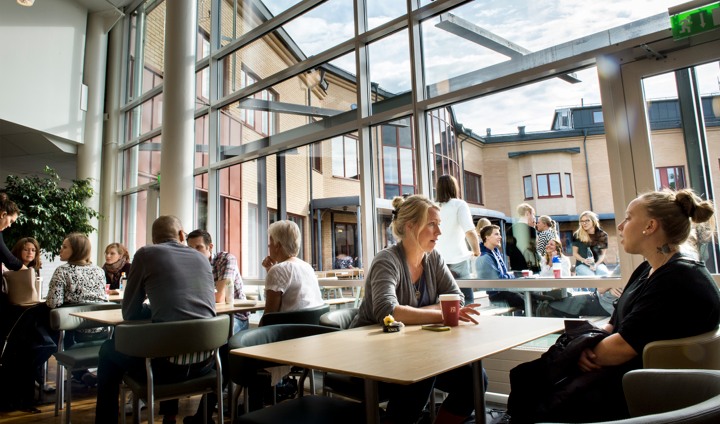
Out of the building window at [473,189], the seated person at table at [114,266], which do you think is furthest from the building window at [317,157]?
the seated person at table at [114,266]

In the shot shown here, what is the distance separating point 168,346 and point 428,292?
1.20 meters

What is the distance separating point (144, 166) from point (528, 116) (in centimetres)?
644

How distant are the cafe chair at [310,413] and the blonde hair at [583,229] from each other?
1955mm

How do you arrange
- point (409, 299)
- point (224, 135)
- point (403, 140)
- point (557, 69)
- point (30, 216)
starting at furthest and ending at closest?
point (30, 216), point (224, 135), point (403, 140), point (557, 69), point (409, 299)

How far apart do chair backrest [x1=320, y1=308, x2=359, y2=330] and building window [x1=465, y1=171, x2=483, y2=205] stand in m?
1.51

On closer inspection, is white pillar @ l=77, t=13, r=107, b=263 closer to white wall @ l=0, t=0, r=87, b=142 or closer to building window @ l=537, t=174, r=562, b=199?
white wall @ l=0, t=0, r=87, b=142

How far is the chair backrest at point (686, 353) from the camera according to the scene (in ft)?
4.54

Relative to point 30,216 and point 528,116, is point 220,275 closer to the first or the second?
point 528,116

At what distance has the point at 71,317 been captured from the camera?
3230mm

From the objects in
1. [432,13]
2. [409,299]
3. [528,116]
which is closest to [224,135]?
[432,13]

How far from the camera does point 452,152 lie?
3.71 m

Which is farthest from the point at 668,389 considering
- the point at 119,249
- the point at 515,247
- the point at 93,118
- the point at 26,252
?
the point at 93,118

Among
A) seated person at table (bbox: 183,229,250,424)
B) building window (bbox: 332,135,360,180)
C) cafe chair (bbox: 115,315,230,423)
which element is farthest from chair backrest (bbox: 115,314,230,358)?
building window (bbox: 332,135,360,180)

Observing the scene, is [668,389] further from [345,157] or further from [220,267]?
[345,157]
